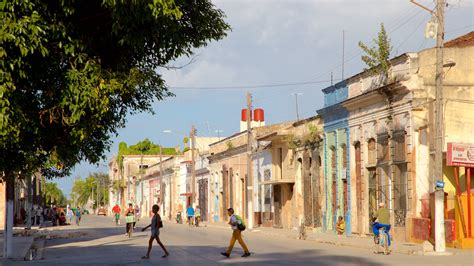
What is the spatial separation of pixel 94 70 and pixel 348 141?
27710 millimetres

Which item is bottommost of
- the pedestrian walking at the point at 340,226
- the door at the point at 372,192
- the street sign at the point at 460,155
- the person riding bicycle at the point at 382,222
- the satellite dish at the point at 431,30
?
the pedestrian walking at the point at 340,226

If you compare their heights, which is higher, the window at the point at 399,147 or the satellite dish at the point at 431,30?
the satellite dish at the point at 431,30

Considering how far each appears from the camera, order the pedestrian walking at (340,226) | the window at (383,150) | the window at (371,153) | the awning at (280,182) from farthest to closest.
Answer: the awning at (280,182) → the pedestrian walking at (340,226) → the window at (371,153) → the window at (383,150)

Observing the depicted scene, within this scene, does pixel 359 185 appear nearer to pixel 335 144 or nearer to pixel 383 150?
pixel 383 150

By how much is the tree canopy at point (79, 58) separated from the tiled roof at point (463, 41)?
75.7 feet

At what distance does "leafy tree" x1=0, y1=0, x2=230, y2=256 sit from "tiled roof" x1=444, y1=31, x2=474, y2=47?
23.0 meters

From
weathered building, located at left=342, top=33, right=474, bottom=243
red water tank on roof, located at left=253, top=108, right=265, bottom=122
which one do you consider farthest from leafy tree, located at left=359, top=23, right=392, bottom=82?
red water tank on roof, located at left=253, top=108, right=265, bottom=122

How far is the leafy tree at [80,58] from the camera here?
11836mm

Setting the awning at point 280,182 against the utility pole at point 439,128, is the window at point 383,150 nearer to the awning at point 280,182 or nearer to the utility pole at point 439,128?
the utility pole at point 439,128

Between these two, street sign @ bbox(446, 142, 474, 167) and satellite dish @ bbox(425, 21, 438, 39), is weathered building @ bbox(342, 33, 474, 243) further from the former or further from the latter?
satellite dish @ bbox(425, 21, 438, 39)

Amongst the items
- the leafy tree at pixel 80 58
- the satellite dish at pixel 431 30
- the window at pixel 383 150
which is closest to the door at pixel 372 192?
the window at pixel 383 150

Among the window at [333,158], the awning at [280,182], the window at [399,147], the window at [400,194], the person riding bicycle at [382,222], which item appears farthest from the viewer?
the awning at [280,182]

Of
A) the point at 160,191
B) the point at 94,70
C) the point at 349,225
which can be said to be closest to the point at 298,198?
the point at 349,225

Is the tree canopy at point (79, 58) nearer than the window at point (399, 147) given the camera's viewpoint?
Yes
